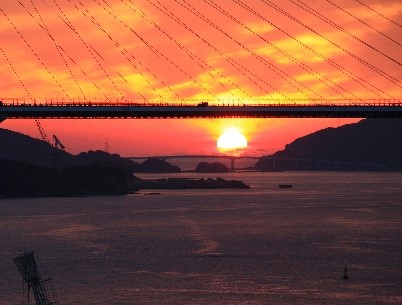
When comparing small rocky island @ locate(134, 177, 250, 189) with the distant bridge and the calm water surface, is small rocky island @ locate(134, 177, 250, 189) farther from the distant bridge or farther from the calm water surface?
the distant bridge

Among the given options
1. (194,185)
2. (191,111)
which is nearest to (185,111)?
(191,111)

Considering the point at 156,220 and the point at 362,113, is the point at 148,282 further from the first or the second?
the point at 156,220

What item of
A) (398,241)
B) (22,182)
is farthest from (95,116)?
(22,182)

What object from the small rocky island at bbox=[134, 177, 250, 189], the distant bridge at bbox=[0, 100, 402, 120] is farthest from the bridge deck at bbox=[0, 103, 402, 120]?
the small rocky island at bbox=[134, 177, 250, 189]

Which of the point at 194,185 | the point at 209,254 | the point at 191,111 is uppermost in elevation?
the point at 191,111

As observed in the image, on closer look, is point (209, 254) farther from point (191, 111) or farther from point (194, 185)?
point (194, 185)

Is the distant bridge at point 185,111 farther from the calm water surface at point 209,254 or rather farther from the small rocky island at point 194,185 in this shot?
the small rocky island at point 194,185

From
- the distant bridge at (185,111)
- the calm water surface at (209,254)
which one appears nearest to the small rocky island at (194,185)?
the calm water surface at (209,254)
